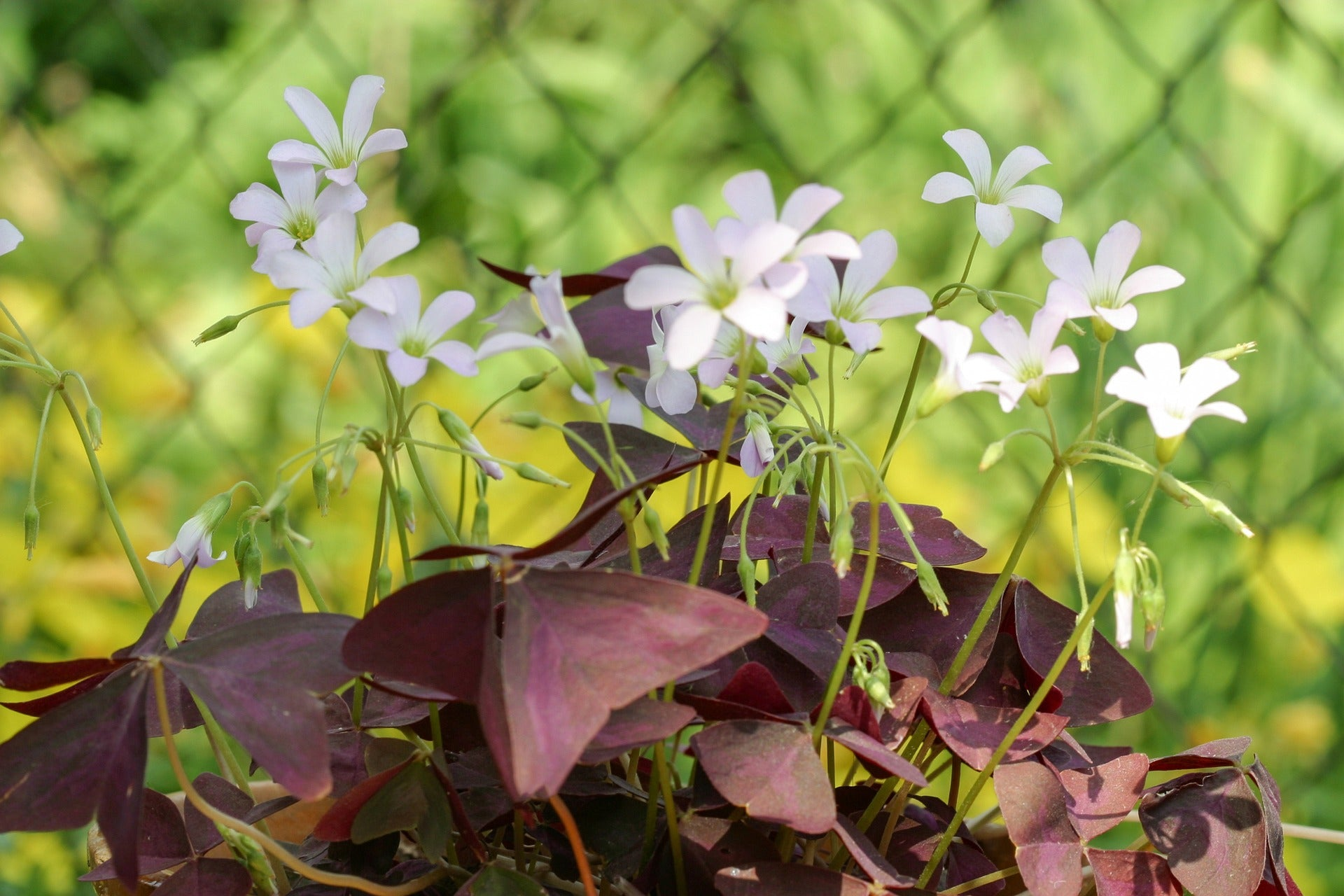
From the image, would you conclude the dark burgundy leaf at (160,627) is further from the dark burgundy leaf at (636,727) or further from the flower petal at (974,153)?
the flower petal at (974,153)

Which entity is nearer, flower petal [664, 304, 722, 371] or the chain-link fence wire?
flower petal [664, 304, 722, 371]

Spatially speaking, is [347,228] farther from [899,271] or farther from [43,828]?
[899,271]

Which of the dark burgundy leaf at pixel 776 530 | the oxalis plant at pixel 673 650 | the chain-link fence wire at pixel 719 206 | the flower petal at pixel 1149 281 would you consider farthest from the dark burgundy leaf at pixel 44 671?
the chain-link fence wire at pixel 719 206

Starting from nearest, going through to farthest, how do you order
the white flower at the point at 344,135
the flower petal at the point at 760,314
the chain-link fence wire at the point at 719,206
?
1. the flower petal at the point at 760,314
2. the white flower at the point at 344,135
3. the chain-link fence wire at the point at 719,206

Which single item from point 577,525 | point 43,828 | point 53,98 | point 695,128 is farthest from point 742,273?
point 53,98

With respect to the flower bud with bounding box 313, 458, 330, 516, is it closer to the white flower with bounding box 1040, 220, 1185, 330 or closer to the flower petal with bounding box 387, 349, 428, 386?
the flower petal with bounding box 387, 349, 428, 386

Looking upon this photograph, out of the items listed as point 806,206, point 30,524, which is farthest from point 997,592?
point 30,524

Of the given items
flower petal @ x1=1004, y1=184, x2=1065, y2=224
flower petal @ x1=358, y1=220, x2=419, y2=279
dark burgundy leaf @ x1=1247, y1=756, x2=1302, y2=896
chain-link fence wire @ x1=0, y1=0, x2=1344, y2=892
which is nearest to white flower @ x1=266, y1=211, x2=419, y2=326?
flower petal @ x1=358, y1=220, x2=419, y2=279
